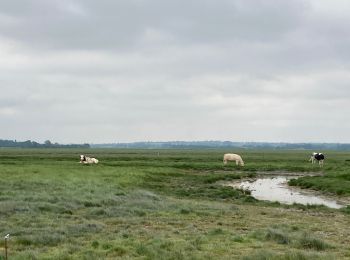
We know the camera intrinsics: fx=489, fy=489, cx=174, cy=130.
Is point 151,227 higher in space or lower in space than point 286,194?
higher

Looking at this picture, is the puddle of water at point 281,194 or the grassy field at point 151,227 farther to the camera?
the puddle of water at point 281,194

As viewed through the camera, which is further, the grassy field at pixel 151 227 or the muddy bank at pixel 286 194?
the muddy bank at pixel 286 194

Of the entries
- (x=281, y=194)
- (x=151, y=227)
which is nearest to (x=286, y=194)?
(x=281, y=194)

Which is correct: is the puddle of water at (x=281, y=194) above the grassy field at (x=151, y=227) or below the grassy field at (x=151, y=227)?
below

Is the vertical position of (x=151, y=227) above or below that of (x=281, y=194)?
above

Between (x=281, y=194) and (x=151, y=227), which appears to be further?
(x=281, y=194)

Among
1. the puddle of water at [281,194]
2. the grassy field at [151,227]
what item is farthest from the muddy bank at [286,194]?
the grassy field at [151,227]

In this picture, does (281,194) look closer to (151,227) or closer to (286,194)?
(286,194)

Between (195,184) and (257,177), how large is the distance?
38.5 feet

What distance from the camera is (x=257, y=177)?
4947cm

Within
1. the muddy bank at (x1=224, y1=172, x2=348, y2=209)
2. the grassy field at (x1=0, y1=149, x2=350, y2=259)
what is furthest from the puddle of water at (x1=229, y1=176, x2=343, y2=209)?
the grassy field at (x1=0, y1=149, x2=350, y2=259)

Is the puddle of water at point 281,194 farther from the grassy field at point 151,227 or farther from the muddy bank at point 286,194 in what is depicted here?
the grassy field at point 151,227

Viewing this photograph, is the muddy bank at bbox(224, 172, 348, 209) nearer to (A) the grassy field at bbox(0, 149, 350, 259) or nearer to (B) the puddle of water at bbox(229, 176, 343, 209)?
(B) the puddle of water at bbox(229, 176, 343, 209)

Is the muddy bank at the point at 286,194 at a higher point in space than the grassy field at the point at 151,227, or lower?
lower
